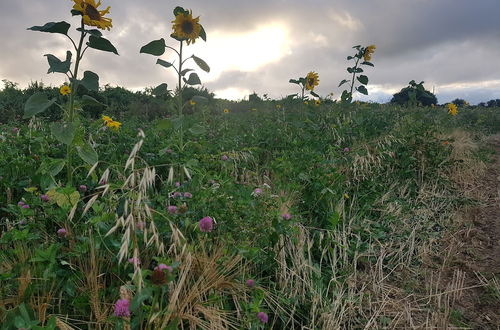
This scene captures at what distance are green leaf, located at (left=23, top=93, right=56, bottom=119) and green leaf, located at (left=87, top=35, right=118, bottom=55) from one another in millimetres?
381

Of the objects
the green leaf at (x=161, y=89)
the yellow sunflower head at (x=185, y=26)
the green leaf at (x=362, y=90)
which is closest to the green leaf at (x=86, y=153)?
the green leaf at (x=161, y=89)

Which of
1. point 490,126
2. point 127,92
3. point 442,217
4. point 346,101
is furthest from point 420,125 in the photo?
point 127,92

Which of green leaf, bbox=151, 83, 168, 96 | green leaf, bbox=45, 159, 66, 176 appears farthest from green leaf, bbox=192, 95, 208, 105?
green leaf, bbox=45, 159, 66, 176

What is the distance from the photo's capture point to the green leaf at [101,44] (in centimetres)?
224

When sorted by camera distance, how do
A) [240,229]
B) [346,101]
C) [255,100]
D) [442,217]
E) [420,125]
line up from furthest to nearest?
[255,100], [346,101], [420,125], [442,217], [240,229]

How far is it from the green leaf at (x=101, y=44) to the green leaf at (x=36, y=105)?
0.38 meters

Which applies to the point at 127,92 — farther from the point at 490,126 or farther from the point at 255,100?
the point at 490,126

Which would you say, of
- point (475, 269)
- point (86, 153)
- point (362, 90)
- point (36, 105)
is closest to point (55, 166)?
point (86, 153)

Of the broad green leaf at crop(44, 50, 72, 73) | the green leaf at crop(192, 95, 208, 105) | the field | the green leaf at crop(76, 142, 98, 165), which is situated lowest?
the field

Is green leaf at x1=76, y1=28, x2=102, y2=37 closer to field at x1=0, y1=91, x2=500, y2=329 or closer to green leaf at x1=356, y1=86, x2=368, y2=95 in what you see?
field at x1=0, y1=91, x2=500, y2=329

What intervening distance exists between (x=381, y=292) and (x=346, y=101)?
3.75m

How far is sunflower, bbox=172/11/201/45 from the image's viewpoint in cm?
286

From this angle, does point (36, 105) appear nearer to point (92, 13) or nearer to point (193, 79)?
point (92, 13)

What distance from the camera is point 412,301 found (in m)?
2.35
